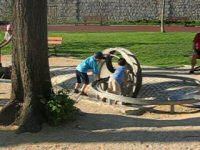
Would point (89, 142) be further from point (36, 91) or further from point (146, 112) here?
point (146, 112)

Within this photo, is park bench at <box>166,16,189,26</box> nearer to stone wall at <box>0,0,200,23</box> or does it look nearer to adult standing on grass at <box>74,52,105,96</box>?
stone wall at <box>0,0,200,23</box>

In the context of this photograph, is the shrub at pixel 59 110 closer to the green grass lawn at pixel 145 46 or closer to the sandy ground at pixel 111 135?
the sandy ground at pixel 111 135

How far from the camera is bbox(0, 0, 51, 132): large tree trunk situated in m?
8.58

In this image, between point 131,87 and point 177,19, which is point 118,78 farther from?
point 177,19

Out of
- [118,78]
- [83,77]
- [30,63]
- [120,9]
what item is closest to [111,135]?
[30,63]

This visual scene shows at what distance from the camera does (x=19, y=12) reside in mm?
8602

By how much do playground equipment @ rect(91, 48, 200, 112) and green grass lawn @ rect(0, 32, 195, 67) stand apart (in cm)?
397

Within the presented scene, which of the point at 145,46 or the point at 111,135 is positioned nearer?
the point at 111,135

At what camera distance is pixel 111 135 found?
26.2ft

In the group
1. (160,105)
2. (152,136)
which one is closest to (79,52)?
(160,105)

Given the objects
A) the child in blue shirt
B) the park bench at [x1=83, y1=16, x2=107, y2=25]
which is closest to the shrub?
the child in blue shirt

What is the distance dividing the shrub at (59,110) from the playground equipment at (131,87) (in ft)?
8.14

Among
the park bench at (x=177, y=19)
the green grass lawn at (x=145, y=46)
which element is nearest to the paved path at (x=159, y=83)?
the green grass lawn at (x=145, y=46)

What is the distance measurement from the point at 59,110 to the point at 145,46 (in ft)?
44.5
